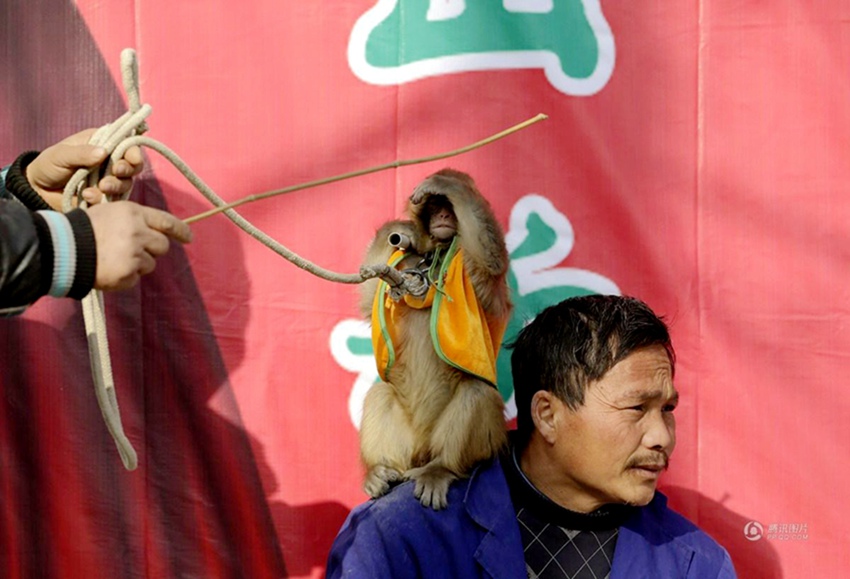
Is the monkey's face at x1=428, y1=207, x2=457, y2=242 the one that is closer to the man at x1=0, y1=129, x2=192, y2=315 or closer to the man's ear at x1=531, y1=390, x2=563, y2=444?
the man's ear at x1=531, y1=390, x2=563, y2=444

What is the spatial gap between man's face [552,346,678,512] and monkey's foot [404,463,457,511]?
0.27 metres

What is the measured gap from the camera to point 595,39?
9.36 feet

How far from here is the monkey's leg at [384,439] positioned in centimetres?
246

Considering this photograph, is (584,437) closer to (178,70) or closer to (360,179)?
(360,179)

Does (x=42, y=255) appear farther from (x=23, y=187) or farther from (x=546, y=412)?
(x=546, y=412)

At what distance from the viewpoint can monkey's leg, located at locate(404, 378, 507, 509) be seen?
7.63ft

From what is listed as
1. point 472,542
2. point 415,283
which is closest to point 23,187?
point 415,283

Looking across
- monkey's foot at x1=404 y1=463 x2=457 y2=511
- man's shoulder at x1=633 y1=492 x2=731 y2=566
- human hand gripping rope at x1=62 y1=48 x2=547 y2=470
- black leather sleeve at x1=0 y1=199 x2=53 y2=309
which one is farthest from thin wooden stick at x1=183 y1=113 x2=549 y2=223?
man's shoulder at x1=633 y1=492 x2=731 y2=566

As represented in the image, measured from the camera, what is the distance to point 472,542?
2.19 m

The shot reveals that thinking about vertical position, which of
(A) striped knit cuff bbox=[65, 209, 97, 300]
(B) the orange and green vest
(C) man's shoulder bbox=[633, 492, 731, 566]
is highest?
(A) striped knit cuff bbox=[65, 209, 97, 300]

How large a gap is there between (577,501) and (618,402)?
0.84 feet

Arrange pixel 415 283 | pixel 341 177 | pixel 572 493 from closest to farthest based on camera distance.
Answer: pixel 341 177 → pixel 572 493 → pixel 415 283

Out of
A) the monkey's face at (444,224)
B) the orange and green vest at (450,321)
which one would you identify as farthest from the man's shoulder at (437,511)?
the monkey's face at (444,224)

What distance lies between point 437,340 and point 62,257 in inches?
39.6
